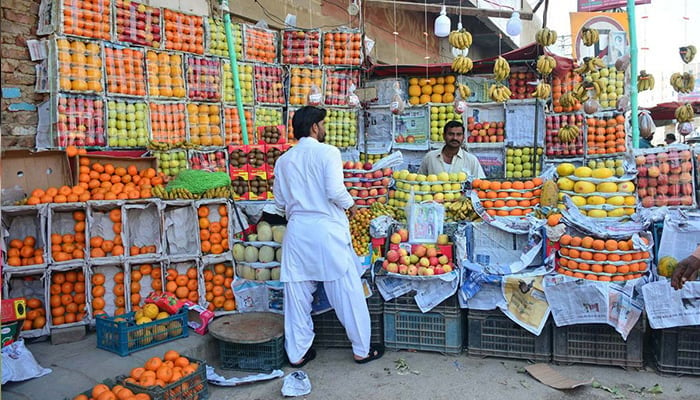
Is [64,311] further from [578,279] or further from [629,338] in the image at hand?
[629,338]

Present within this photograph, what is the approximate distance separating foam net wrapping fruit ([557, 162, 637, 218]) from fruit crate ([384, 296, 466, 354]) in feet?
4.44

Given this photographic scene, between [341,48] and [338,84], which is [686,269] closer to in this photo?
[338,84]

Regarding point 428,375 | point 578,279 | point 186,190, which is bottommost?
point 428,375

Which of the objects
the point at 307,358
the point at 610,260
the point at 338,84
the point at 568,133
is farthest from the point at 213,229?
the point at 568,133

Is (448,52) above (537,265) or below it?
above

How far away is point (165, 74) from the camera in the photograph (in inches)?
259

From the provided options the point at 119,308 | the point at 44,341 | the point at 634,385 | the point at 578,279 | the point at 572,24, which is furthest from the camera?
the point at 572,24

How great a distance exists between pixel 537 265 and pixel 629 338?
864mm

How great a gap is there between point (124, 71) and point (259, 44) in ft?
6.92

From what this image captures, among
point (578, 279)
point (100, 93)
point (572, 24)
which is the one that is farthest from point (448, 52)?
point (578, 279)

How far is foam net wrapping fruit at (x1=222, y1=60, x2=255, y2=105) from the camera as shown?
727 centimetres

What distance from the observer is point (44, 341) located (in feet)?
14.1

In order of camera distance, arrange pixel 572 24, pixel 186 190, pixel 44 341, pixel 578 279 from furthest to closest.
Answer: pixel 572 24
pixel 186 190
pixel 44 341
pixel 578 279

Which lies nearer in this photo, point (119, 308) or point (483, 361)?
point (483, 361)
